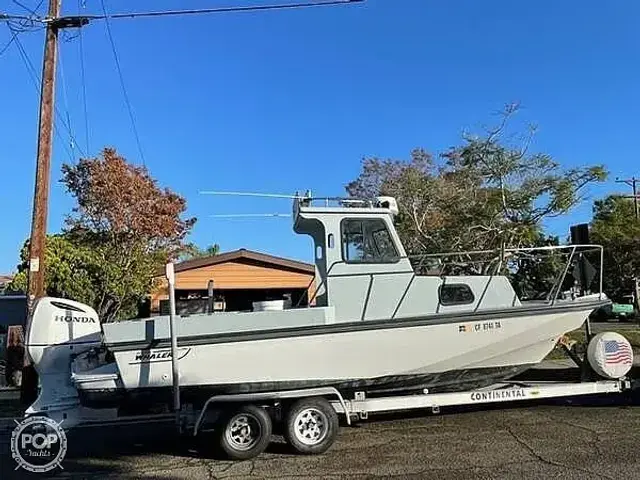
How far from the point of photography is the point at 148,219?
2398 cm

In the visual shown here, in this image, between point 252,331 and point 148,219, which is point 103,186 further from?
point 252,331

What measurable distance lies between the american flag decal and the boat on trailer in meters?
0.02

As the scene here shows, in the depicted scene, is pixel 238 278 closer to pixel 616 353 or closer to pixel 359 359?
pixel 359 359

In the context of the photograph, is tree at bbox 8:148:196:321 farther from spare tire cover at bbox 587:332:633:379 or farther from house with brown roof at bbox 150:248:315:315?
spare tire cover at bbox 587:332:633:379

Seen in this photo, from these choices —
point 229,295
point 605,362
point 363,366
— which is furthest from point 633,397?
point 229,295

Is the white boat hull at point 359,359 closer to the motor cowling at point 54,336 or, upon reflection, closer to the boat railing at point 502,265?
the boat railing at point 502,265

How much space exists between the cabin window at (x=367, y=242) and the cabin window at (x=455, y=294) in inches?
30.0

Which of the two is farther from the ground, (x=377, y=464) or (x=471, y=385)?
(x=471, y=385)

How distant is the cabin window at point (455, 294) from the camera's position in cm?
902

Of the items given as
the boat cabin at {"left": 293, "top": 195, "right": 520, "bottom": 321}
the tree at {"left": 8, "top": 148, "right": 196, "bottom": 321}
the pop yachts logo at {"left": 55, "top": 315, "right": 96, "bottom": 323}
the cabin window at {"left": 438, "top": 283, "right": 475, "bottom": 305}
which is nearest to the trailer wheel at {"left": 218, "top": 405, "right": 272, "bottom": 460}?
the boat cabin at {"left": 293, "top": 195, "right": 520, "bottom": 321}

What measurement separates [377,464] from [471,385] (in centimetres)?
231

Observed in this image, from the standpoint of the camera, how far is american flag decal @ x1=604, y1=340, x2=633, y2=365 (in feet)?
31.1

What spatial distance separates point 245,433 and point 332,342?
59.6 inches

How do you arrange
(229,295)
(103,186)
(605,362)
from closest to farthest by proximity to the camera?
(605,362), (103,186), (229,295)
